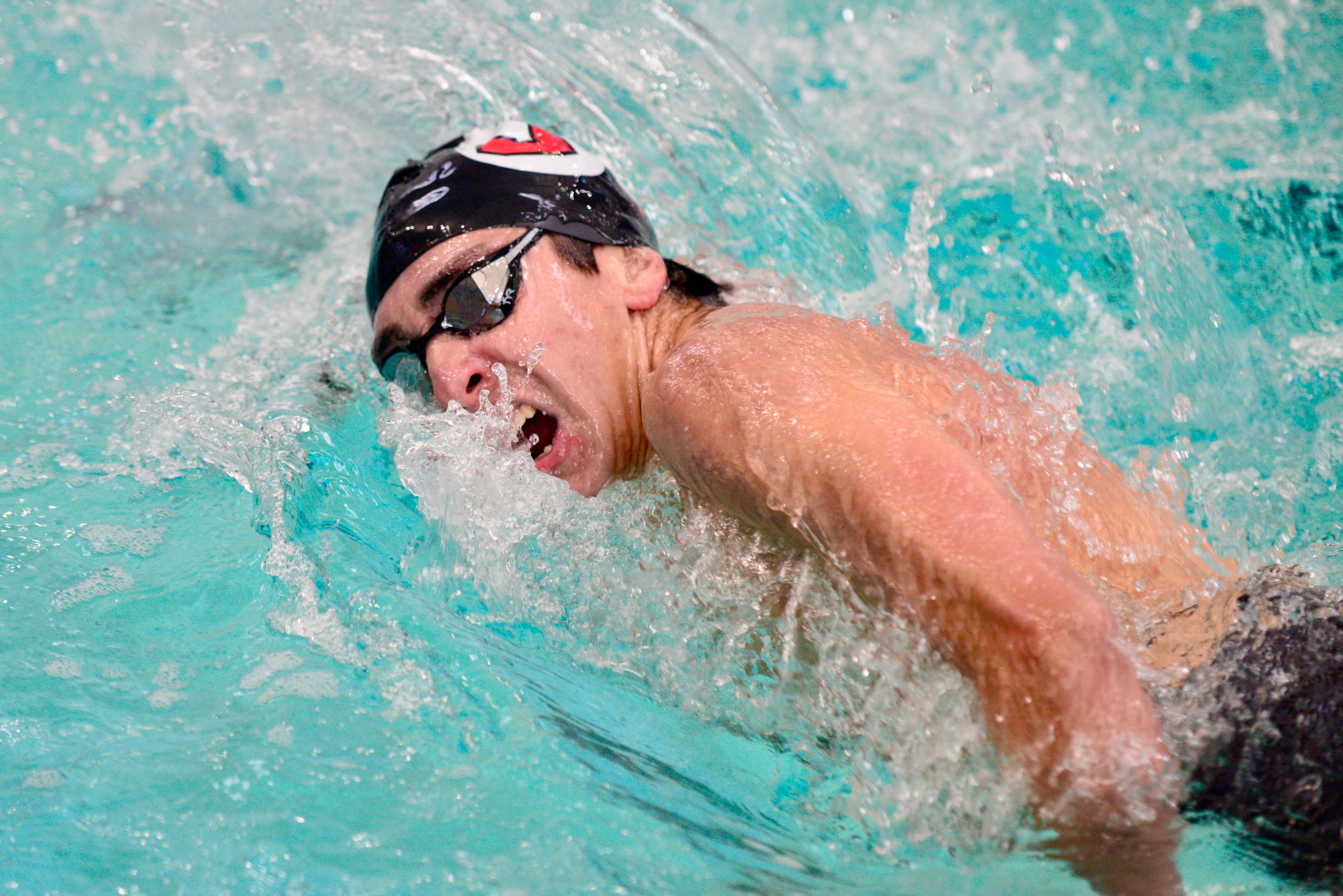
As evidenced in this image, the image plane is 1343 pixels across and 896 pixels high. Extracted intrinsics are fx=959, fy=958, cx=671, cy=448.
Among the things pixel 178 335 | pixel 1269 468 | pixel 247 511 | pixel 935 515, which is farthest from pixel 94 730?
pixel 1269 468

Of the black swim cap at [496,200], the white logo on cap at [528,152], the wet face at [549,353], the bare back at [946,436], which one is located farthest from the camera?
the white logo on cap at [528,152]

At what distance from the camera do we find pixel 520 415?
214 centimetres

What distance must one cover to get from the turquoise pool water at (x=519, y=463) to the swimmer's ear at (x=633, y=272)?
428 mm

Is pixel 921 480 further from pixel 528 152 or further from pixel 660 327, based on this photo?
pixel 528 152

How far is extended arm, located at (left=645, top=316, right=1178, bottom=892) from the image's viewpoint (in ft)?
4.28

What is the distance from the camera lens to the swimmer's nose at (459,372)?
209 centimetres

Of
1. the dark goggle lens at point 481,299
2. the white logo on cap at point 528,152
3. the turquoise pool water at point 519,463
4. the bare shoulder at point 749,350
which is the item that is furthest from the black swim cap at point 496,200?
the bare shoulder at point 749,350

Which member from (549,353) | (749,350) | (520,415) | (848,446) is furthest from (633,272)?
(848,446)

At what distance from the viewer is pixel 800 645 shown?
1.88m

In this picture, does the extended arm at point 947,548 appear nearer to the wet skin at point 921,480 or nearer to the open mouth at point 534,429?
the wet skin at point 921,480

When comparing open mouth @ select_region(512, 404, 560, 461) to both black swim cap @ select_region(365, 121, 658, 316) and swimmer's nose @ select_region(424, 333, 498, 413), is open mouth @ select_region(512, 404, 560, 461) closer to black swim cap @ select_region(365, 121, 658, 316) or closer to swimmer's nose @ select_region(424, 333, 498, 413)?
swimmer's nose @ select_region(424, 333, 498, 413)

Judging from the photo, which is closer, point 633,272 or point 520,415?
point 520,415

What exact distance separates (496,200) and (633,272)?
357 mm

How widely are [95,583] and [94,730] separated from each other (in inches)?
19.2
